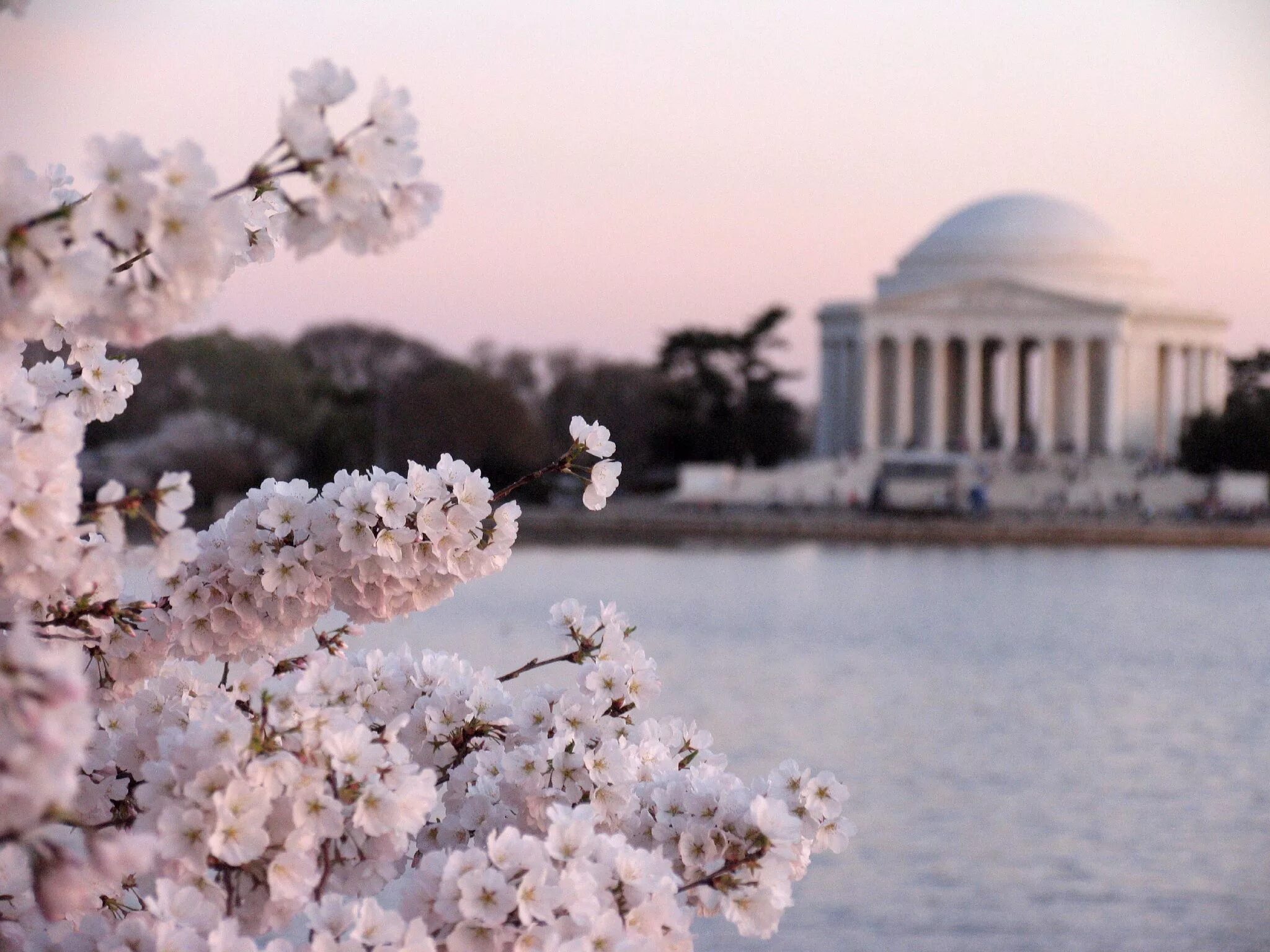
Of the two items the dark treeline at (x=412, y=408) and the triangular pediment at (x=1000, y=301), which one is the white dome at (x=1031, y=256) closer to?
the triangular pediment at (x=1000, y=301)

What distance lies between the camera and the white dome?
128125 mm

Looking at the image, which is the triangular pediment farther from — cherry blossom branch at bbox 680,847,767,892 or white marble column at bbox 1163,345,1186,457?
cherry blossom branch at bbox 680,847,767,892

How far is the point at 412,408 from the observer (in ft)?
327

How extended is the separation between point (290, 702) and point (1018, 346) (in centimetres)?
12871

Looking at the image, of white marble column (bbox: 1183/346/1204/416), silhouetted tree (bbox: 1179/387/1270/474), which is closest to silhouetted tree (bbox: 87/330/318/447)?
silhouetted tree (bbox: 1179/387/1270/474)

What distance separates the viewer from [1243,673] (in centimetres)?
3812

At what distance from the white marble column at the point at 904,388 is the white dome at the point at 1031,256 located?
3336 millimetres

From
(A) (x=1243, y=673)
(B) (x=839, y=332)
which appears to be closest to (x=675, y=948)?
(A) (x=1243, y=673)

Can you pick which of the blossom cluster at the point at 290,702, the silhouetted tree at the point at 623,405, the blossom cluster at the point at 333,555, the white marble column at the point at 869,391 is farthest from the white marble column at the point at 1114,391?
the blossom cluster at the point at 333,555

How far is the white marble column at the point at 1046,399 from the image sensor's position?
126125 mm

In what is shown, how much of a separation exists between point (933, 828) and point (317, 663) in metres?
17.0

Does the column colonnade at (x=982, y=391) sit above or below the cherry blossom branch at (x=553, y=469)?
below

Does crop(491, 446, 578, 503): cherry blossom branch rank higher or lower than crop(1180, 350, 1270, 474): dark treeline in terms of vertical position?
higher

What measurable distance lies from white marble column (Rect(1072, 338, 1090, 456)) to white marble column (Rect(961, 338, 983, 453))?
218 inches
